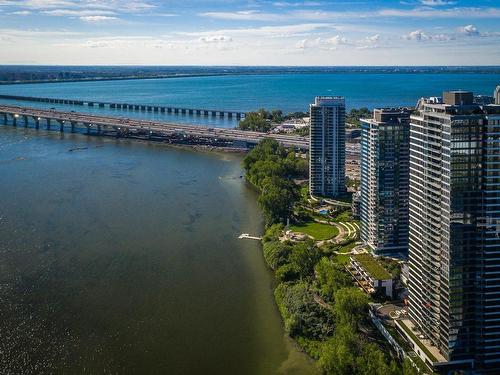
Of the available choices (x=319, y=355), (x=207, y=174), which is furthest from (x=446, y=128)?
(x=207, y=174)

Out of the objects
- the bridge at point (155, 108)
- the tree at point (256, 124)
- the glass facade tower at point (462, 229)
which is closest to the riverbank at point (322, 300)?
the glass facade tower at point (462, 229)

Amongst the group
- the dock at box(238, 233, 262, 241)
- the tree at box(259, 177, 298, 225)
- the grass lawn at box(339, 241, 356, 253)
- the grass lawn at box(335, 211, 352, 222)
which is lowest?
the grass lawn at box(339, 241, 356, 253)

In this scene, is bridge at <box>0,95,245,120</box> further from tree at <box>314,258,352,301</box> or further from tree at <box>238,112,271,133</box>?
tree at <box>314,258,352,301</box>

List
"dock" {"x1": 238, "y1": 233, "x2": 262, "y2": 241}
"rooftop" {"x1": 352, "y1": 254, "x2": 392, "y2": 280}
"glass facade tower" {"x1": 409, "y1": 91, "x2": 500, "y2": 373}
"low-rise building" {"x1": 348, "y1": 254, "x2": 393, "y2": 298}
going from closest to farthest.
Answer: "glass facade tower" {"x1": 409, "y1": 91, "x2": 500, "y2": 373} → "low-rise building" {"x1": 348, "y1": 254, "x2": 393, "y2": 298} → "rooftop" {"x1": 352, "y1": 254, "x2": 392, "y2": 280} → "dock" {"x1": 238, "y1": 233, "x2": 262, "y2": 241}

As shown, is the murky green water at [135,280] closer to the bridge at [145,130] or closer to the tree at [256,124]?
the bridge at [145,130]

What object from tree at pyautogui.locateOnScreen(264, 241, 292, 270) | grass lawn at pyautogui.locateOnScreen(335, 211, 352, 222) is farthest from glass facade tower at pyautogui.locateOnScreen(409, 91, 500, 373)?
grass lawn at pyautogui.locateOnScreen(335, 211, 352, 222)

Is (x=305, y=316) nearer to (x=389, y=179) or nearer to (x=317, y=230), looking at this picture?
(x=389, y=179)

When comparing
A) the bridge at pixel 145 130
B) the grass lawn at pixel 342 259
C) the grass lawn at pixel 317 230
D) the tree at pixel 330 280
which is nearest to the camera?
the tree at pixel 330 280

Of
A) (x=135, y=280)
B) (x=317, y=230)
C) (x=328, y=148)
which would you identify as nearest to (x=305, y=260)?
(x=317, y=230)
